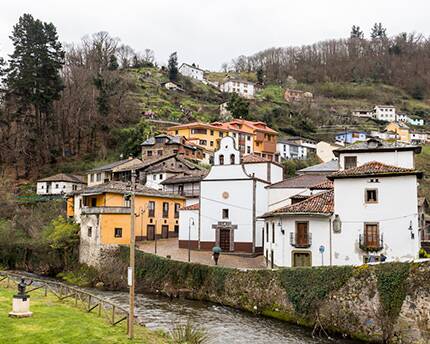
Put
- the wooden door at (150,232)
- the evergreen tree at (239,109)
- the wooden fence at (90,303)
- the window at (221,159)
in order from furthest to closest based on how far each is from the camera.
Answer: the evergreen tree at (239,109)
the wooden door at (150,232)
the window at (221,159)
the wooden fence at (90,303)

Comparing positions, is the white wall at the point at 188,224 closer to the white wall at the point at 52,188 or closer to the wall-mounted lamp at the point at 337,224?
the wall-mounted lamp at the point at 337,224

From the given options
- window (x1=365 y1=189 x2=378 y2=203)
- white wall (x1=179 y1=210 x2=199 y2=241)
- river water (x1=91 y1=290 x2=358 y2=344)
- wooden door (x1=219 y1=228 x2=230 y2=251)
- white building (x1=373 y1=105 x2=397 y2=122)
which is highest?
white building (x1=373 y1=105 x2=397 y2=122)

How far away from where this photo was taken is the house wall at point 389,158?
3388 cm

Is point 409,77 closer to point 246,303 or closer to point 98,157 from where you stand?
point 98,157

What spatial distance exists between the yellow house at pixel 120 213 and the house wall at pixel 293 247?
15.4m

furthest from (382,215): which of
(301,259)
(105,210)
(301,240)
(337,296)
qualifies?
A: (105,210)

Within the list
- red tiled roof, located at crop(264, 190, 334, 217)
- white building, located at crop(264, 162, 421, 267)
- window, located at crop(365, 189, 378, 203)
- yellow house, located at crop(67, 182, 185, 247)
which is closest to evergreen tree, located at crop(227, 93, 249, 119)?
yellow house, located at crop(67, 182, 185, 247)

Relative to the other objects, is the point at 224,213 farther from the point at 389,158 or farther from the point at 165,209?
the point at 389,158

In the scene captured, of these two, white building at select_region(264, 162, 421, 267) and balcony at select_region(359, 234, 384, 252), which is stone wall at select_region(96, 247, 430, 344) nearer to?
white building at select_region(264, 162, 421, 267)

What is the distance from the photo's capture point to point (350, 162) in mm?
35812

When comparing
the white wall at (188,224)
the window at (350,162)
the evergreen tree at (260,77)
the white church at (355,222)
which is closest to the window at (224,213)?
the white wall at (188,224)

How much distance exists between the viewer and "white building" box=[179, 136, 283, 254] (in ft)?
139

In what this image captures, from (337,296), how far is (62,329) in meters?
13.4

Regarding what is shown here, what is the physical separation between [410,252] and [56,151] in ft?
193
